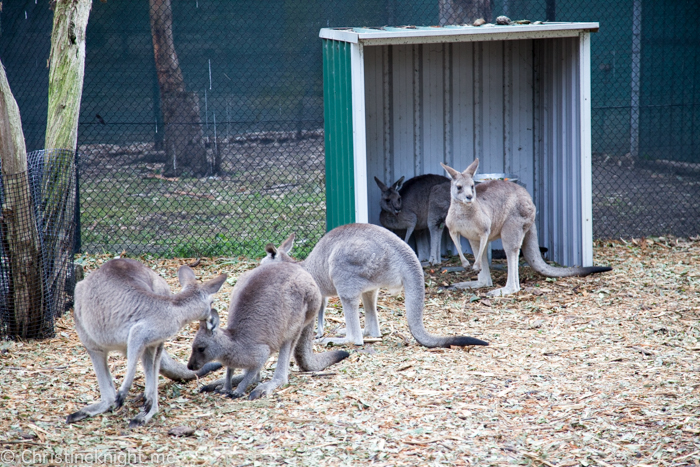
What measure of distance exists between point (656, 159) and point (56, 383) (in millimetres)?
8697

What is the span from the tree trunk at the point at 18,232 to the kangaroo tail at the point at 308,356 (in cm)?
223

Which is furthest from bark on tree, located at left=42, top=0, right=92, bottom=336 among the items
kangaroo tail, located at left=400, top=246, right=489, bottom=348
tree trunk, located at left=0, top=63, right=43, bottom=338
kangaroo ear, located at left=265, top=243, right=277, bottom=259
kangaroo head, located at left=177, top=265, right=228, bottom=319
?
kangaroo tail, located at left=400, top=246, right=489, bottom=348

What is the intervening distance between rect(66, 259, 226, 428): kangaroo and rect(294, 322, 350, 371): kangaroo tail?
106 cm

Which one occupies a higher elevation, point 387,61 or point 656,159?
point 387,61

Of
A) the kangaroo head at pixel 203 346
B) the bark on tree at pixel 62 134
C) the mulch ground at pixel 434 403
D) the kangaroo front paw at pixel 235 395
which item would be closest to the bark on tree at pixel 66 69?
the bark on tree at pixel 62 134

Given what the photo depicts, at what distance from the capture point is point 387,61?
8.74m

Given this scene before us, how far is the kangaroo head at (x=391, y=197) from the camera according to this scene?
8.62 meters

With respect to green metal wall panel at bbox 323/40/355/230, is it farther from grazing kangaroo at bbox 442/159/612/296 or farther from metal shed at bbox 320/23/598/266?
grazing kangaroo at bbox 442/159/612/296

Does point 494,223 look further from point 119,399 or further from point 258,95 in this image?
point 258,95

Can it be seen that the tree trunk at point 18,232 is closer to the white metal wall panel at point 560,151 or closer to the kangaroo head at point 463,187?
the kangaroo head at point 463,187

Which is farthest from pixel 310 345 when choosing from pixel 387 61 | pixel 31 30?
pixel 31 30

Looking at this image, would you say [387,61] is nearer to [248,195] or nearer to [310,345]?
[248,195]

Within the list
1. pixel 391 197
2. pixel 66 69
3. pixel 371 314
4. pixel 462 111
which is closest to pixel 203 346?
pixel 371 314

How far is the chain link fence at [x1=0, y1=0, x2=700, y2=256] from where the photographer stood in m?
9.75
